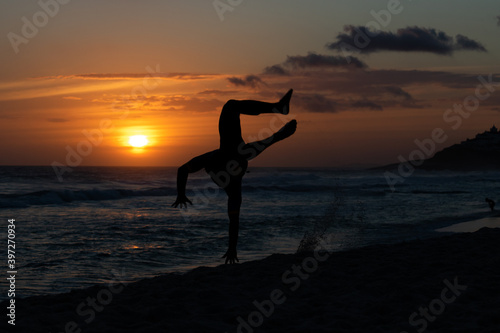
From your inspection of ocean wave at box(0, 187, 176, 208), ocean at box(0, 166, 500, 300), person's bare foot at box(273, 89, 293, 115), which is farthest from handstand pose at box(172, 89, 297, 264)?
ocean wave at box(0, 187, 176, 208)

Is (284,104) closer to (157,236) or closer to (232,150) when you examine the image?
(232,150)

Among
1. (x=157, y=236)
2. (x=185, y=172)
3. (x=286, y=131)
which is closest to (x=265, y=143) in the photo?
(x=286, y=131)

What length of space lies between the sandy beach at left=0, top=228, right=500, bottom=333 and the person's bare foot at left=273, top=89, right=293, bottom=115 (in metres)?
2.52

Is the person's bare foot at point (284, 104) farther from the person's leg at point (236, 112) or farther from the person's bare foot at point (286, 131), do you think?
the person's bare foot at point (286, 131)

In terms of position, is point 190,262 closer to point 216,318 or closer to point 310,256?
point 310,256

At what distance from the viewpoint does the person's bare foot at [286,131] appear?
6125 mm

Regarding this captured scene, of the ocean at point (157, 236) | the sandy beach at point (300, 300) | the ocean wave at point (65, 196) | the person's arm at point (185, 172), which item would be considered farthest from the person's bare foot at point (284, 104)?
the ocean wave at point (65, 196)

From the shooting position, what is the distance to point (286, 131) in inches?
241

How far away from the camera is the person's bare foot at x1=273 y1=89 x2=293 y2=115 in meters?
6.01

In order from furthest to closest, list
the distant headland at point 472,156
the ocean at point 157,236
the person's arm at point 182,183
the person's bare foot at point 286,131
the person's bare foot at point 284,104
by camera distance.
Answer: the distant headland at point 472,156
the ocean at point 157,236
the person's arm at point 182,183
the person's bare foot at point 286,131
the person's bare foot at point 284,104

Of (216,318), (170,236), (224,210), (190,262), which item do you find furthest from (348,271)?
(224,210)

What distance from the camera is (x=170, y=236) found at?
15.4 metres

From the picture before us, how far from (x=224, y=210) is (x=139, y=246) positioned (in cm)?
1041

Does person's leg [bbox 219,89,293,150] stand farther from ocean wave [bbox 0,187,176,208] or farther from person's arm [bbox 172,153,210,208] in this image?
ocean wave [bbox 0,187,176,208]
